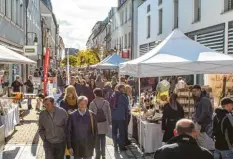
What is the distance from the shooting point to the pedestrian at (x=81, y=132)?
6.82 meters

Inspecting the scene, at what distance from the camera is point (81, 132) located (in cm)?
682

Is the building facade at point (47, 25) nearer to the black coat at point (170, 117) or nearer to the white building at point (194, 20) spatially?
the white building at point (194, 20)

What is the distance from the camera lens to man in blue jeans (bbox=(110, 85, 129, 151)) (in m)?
9.79

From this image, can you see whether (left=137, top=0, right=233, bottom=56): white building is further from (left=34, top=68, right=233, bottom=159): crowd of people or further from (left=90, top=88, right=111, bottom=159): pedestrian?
(left=90, top=88, right=111, bottom=159): pedestrian

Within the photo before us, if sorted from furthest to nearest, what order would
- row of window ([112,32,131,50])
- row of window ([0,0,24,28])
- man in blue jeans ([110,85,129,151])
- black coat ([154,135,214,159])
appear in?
row of window ([112,32,131,50]) < row of window ([0,0,24,28]) < man in blue jeans ([110,85,129,151]) < black coat ([154,135,214,159])

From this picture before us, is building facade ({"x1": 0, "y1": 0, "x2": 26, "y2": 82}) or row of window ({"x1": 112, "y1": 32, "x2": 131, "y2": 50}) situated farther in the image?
row of window ({"x1": 112, "y1": 32, "x2": 131, "y2": 50})

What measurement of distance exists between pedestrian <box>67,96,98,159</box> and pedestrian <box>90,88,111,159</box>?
169 cm

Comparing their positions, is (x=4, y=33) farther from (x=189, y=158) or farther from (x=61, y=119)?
(x=189, y=158)

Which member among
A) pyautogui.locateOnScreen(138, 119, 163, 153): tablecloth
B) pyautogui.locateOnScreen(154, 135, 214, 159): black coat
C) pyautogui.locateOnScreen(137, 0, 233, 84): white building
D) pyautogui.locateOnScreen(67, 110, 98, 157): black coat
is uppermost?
pyautogui.locateOnScreen(137, 0, 233, 84): white building

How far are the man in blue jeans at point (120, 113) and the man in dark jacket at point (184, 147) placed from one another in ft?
18.6

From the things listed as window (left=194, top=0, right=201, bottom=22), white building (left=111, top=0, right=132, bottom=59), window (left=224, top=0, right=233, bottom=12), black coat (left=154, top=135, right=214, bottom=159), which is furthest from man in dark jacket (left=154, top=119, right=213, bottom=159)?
white building (left=111, top=0, right=132, bottom=59)

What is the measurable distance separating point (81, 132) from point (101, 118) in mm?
1829

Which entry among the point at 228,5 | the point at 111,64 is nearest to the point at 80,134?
the point at 228,5

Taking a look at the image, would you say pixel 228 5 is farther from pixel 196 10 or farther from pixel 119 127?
pixel 119 127
